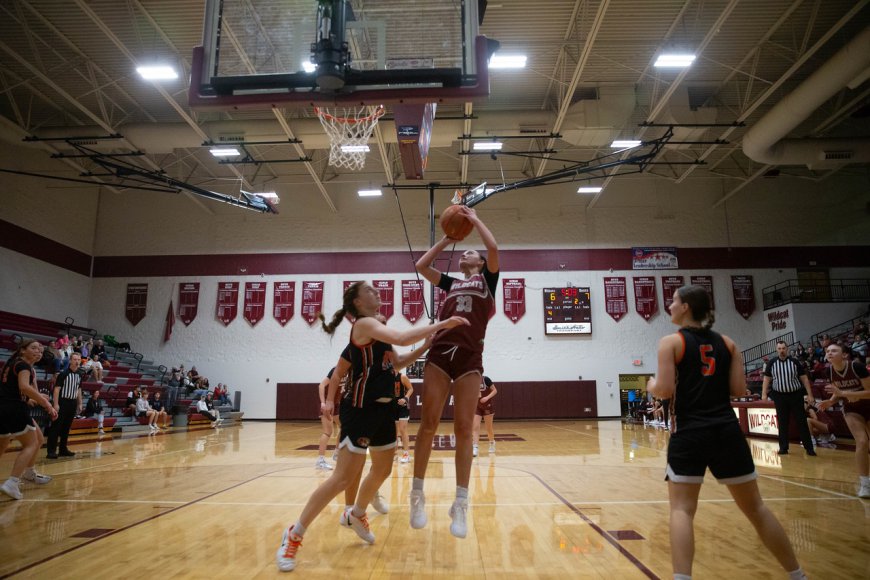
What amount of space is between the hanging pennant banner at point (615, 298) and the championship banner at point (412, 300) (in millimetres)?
7082

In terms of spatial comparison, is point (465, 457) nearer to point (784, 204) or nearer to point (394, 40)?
point (394, 40)

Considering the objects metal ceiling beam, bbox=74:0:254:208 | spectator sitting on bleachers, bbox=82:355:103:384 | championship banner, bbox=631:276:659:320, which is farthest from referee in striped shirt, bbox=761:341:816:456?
spectator sitting on bleachers, bbox=82:355:103:384

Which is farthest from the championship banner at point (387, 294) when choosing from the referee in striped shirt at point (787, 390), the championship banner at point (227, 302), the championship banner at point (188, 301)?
the referee in striped shirt at point (787, 390)

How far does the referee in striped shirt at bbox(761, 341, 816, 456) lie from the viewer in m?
8.34

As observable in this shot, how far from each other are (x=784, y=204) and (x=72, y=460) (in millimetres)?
24023

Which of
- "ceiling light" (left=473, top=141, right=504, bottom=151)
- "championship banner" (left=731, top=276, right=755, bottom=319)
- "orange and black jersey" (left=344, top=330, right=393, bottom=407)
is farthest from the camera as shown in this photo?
"championship banner" (left=731, top=276, right=755, bottom=319)

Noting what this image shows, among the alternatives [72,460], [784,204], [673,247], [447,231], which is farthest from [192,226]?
[784,204]

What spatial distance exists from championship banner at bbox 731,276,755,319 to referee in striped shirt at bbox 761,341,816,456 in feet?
44.4

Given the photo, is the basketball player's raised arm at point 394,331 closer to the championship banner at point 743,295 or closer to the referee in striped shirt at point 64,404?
the referee in striped shirt at point 64,404

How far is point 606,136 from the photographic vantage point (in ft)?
52.3

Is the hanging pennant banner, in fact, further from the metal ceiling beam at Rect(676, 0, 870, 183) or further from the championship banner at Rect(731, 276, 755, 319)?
the metal ceiling beam at Rect(676, 0, 870, 183)

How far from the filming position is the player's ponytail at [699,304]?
2.84 meters

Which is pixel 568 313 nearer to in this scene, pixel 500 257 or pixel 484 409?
pixel 500 257

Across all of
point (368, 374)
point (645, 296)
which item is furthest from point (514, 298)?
point (368, 374)
